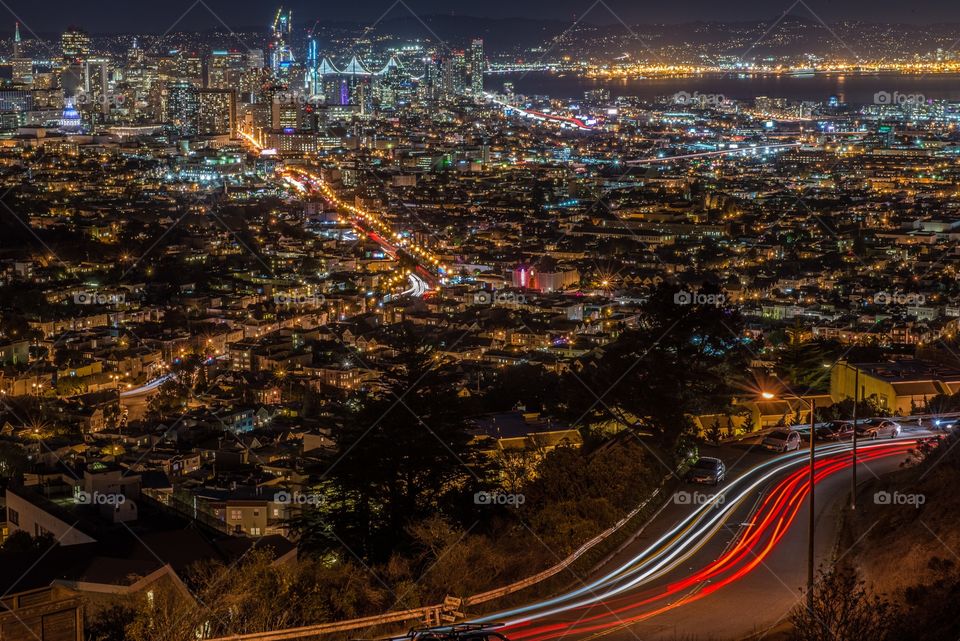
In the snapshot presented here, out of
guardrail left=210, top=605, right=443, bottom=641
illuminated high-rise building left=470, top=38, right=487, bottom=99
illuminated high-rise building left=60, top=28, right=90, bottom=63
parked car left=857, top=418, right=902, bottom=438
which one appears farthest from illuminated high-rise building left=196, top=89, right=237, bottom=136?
guardrail left=210, top=605, right=443, bottom=641

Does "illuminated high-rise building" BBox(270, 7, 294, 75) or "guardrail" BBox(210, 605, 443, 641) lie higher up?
"illuminated high-rise building" BBox(270, 7, 294, 75)

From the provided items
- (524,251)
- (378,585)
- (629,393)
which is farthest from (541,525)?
(524,251)

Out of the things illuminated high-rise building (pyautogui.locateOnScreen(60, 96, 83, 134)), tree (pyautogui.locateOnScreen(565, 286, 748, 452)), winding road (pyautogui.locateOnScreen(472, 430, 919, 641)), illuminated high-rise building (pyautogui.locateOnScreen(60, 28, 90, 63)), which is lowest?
winding road (pyautogui.locateOnScreen(472, 430, 919, 641))

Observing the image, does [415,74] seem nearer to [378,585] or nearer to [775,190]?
[775,190]

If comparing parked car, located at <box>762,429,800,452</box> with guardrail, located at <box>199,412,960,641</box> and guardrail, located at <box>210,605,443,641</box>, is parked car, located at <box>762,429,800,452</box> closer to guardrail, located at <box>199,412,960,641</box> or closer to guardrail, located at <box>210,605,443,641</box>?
guardrail, located at <box>199,412,960,641</box>

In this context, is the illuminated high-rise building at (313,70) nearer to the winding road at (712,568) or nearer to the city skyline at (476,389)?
the city skyline at (476,389)
